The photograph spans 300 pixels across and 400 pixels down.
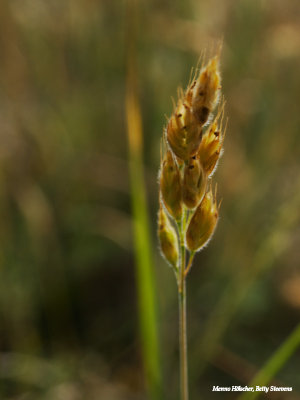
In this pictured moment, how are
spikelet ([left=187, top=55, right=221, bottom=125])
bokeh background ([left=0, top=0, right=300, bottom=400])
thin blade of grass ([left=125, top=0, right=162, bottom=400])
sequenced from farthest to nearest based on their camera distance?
bokeh background ([left=0, top=0, right=300, bottom=400]), thin blade of grass ([left=125, top=0, right=162, bottom=400]), spikelet ([left=187, top=55, right=221, bottom=125])

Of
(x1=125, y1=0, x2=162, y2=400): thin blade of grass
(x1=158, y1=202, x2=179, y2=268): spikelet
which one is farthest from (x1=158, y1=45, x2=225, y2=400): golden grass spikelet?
(x1=125, y1=0, x2=162, y2=400): thin blade of grass

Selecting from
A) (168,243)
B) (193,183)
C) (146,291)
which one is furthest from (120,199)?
(193,183)

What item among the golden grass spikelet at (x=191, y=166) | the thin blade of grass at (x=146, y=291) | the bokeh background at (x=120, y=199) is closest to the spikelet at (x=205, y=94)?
the golden grass spikelet at (x=191, y=166)

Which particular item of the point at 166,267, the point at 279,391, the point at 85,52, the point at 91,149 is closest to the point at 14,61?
the point at 85,52

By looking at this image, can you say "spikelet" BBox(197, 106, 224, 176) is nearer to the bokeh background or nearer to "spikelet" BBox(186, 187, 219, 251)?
"spikelet" BBox(186, 187, 219, 251)

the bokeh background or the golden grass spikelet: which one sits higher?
the bokeh background

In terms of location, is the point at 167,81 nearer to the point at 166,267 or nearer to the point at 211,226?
the point at 166,267
